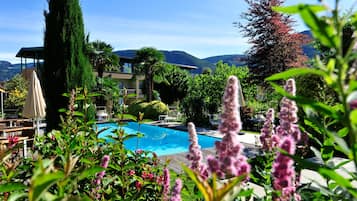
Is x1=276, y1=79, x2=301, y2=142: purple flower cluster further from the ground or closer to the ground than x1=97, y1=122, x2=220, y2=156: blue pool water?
further from the ground

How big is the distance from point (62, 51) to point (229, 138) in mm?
9761

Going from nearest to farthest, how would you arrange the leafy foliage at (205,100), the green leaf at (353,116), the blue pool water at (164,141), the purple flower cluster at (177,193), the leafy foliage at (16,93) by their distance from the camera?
the green leaf at (353,116)
the purple flower cluster at (177,193)
the blue pool water at (164,141)
the leafy foliage at (205,100)
the leafy foliage at (16,93)

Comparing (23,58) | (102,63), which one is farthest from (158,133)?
(23,58)

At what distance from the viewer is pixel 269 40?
14352mm

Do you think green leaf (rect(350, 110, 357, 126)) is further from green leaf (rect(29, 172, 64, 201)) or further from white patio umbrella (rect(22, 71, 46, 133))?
white patio umbrella (rect(22, 71, 46, 133))

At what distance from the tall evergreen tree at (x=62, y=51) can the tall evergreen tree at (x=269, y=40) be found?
26.3 ft

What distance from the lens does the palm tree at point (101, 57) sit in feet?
82.8

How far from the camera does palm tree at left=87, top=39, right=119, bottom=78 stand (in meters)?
25.2

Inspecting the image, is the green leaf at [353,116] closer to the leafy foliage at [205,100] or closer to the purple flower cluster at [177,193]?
the purple flower cluster at [177,193]

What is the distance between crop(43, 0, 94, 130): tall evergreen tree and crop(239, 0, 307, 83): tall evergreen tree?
26.3 feet

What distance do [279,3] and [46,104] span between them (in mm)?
10504

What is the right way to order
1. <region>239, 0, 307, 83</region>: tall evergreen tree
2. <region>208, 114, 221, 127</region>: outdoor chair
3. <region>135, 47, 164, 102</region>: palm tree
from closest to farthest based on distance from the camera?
1. <region>239, 0, 307, 83</region>: tall evergreen tree
2. <region>208, 114, 221, 127</region>: outdoor chair
3. <region>135, 47, 164, 102</region>: palm tree

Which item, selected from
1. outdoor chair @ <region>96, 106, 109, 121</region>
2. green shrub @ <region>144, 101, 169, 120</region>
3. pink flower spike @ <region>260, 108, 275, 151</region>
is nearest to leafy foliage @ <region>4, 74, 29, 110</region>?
outdoor chair @ <region>96, 106, 109, 121</region>

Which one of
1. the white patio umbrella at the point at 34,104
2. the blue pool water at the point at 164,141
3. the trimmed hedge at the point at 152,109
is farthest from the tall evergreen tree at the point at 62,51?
the trimmed hedge at the point at 152,109
